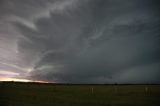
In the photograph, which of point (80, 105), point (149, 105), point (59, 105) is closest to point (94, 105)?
point (80, 105)

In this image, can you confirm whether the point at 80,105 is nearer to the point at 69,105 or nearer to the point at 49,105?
the point at 69,105

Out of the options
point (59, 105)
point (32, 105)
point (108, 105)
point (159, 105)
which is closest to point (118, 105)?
point (108, 105)

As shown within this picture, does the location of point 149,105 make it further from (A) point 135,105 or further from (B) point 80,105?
(B) point 80,105

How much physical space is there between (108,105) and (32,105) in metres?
10.8

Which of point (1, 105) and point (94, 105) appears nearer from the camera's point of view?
point (1, 105)

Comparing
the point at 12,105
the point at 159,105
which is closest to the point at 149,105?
the point at 159,105

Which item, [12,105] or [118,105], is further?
[118,105]

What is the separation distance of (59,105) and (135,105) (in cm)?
1100

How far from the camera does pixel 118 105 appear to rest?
32.3m

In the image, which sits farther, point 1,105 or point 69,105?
point 69,105

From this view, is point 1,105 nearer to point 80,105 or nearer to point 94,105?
point 80,105

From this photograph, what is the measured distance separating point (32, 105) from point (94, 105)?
8.69 meters

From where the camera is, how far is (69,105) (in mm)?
31094

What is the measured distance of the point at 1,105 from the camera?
28.2m
